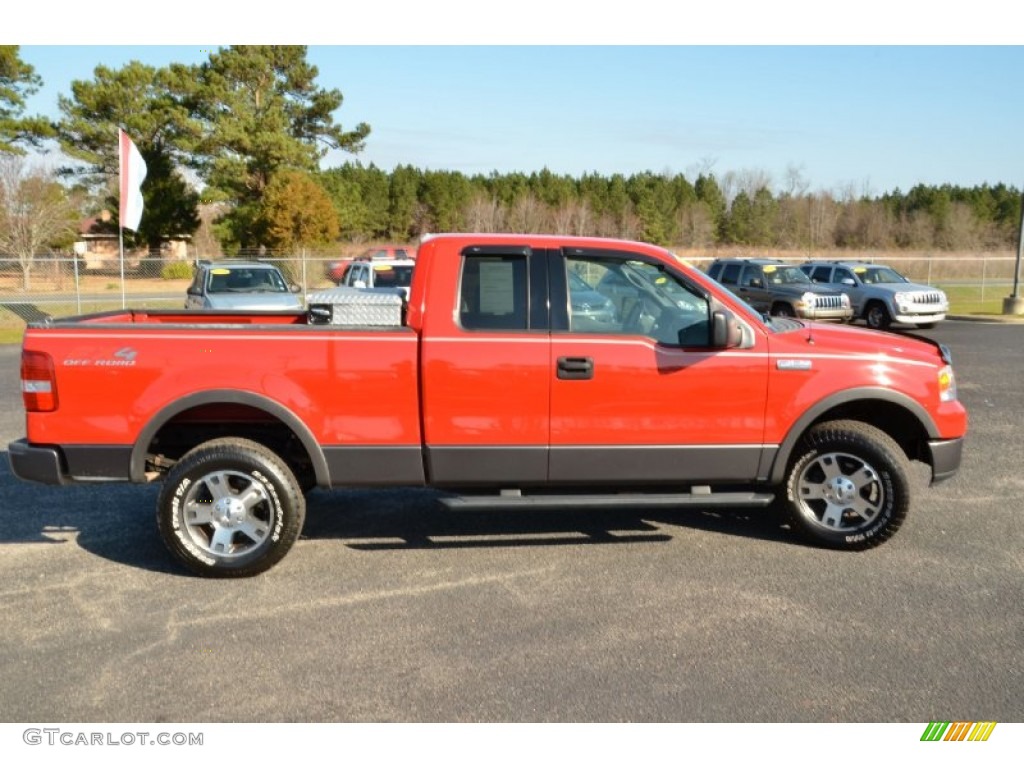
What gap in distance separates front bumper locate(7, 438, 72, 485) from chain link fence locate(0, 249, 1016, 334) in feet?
38.9

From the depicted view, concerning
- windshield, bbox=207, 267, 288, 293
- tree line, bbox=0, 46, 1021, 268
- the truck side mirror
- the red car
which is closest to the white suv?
windshield, bbox=207, 267, 288, 293

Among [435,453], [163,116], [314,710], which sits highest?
[163,116]

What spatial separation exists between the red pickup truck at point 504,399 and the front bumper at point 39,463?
0.01m

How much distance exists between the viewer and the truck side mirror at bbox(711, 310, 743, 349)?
15.6 feet

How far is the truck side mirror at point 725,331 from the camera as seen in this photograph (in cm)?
475

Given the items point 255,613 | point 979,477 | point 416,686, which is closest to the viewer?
point 416,686

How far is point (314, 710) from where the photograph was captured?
134 inches

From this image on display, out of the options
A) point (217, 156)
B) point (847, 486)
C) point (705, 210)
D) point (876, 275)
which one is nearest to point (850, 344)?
point (847, 486)

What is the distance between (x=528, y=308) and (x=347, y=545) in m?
2.00

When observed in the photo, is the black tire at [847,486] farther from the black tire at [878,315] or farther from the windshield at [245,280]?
the black tire at [878,315]
